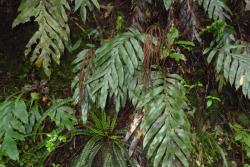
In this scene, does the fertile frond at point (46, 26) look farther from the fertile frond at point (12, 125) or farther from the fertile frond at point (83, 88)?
the fertile frond at point (12, 125)

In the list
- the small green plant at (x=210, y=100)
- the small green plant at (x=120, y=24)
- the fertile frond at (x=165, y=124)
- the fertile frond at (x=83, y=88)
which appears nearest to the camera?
the fertile frond at (x=165, y=124)

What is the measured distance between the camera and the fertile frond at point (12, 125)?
303 cm

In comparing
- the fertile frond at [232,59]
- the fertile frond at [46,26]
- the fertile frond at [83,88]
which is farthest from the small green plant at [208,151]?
the fertile frond at [46,26]

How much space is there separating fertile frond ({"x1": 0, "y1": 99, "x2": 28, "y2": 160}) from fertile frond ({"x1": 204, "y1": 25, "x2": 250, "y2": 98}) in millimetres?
1618

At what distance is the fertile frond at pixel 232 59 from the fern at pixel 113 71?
68 cm

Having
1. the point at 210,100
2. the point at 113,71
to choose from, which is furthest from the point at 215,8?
the point at 113,71

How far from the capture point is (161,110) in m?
2.96

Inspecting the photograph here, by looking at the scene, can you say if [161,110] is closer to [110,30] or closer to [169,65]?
[169,65]

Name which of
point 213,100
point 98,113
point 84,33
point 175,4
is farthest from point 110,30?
point 213,100

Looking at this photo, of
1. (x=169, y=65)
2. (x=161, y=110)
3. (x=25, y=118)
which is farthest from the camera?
(x=169, y=65)

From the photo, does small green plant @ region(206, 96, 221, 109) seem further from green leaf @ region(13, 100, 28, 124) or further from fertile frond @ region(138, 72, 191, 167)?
green leaf @ region(13, 100, 28, 124)

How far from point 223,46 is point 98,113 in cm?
121

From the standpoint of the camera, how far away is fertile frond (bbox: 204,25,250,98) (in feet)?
10.5

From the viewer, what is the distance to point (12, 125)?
3160mm
